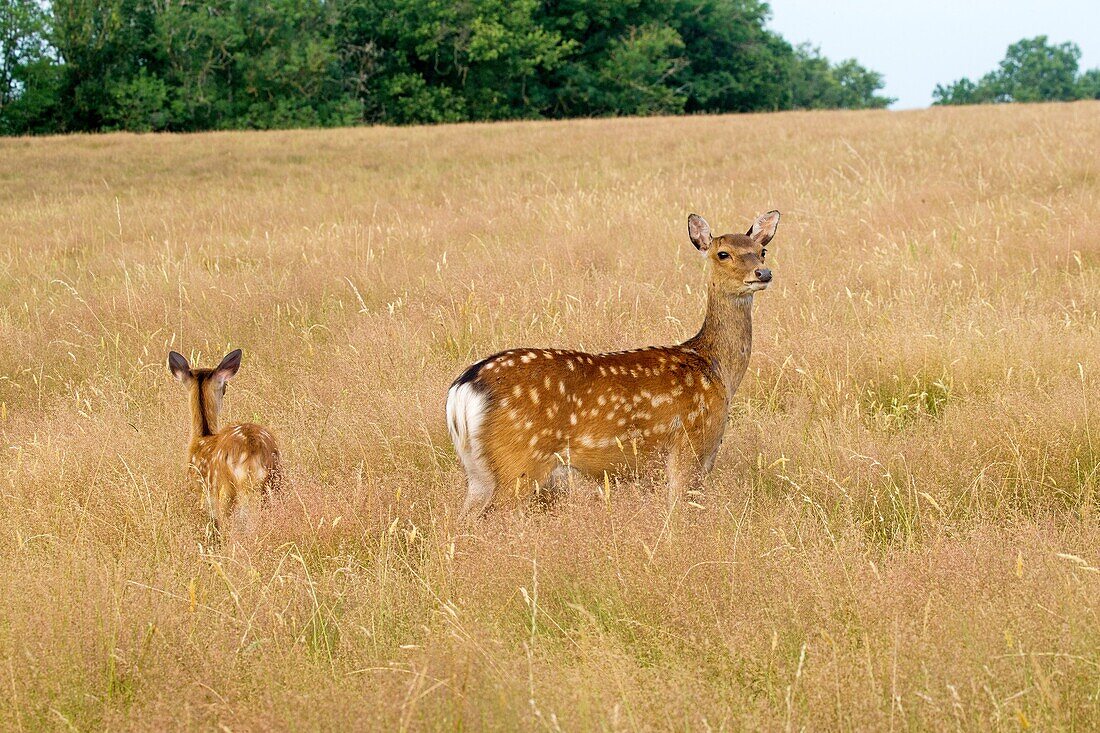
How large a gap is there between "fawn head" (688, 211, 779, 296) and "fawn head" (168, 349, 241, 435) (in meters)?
2.28

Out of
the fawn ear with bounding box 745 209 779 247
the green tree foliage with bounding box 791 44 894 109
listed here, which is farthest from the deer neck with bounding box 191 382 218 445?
the green tree foliage with bounding box 791 44 894 109

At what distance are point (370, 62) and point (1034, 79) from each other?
79942 mm

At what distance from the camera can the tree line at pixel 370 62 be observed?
4291 centimetres

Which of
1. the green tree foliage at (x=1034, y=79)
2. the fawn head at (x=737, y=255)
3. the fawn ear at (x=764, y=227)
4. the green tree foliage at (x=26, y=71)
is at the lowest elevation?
the fawn head at (x=737, y=255)

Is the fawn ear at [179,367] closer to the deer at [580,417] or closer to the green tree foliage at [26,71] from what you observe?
the deer at [580,417]

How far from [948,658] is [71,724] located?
227 centimetres

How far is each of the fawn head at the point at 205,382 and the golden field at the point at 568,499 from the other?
235 millimetres

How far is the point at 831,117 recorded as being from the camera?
25391 millimetres

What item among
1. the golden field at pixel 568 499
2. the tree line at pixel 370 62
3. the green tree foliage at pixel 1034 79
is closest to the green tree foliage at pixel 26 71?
the tree line at pixel 370 62

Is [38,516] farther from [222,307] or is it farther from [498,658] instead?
[222,307]

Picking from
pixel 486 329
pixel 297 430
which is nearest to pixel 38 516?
pixel 297 430

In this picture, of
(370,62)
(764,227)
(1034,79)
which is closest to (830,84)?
(370,62)

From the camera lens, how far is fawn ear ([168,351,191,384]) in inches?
200

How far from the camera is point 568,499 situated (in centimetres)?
405
